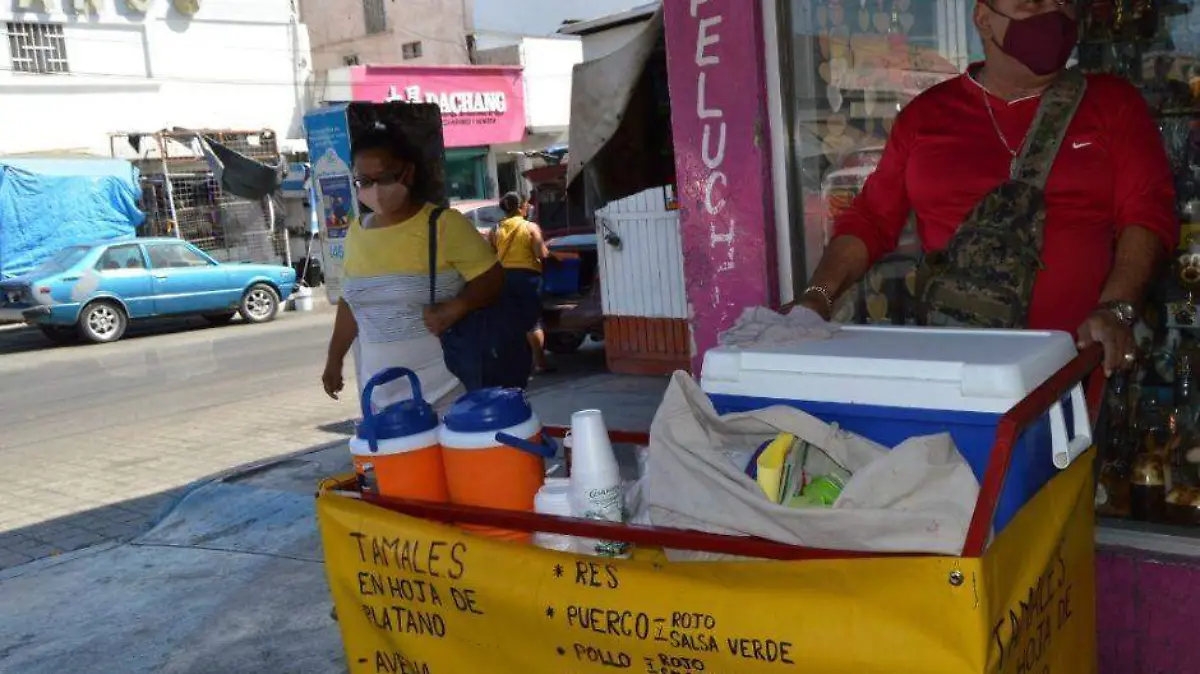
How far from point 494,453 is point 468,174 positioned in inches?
1084

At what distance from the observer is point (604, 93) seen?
598 centimetres

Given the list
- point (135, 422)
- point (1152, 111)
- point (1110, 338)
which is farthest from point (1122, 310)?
point (135, 422)

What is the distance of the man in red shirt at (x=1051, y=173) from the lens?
2393 mm

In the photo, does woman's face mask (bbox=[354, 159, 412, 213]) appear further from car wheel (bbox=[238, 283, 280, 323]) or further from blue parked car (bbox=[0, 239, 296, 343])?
car wheel (bbox=[238, 283, 280, 323])

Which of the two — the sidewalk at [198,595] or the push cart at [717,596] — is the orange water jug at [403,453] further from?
the sidewalk at [198,595]

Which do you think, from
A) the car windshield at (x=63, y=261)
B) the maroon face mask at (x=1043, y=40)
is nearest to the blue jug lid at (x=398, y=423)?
the maroon face mask at (x=1043, y=40)

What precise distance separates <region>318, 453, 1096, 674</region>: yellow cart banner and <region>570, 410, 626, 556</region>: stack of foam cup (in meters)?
0.14

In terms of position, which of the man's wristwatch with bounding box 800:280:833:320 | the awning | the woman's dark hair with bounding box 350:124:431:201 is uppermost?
the awning

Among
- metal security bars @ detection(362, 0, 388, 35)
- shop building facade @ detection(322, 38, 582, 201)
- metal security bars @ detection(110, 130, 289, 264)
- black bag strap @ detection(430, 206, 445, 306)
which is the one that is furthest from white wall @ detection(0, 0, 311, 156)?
black bag strap @ detection(430, 206, 445, 306)

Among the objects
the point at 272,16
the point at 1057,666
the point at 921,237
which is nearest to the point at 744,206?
the point at 921,237

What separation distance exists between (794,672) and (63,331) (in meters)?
16.3

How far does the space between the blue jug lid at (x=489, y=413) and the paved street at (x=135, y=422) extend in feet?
14.9

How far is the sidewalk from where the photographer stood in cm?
411

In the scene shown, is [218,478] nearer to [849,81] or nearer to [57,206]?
[849,81]
